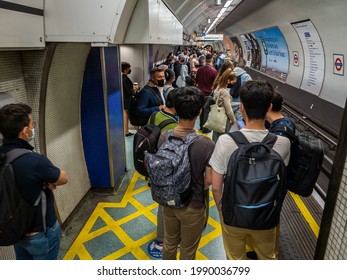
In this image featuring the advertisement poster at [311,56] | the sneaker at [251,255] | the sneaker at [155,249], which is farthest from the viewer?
the advertisement poster at [311,56]

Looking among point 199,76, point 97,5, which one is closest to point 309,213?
point 97,5

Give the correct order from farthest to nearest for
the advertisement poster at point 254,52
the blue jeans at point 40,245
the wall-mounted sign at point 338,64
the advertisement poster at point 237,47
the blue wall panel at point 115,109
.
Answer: the advertisement poster at point 237,47
the advertisement poster at point 254,52
the wall-mounted sign at point 338,64
the blue wall panel at point 115,109
the blue jeans at point 40,245

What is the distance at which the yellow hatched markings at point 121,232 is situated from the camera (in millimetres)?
2893

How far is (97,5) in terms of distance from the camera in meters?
2.24

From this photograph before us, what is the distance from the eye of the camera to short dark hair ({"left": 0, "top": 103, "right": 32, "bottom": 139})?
1.67 metres

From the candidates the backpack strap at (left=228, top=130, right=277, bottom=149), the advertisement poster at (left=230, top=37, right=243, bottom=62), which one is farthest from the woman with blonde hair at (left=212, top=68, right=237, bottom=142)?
the advertisement poster at (left=230, top=37, right=243, bottom=62)

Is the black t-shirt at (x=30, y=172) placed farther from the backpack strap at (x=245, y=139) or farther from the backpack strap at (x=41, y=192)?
the backpack strap at (x=245, y=139)

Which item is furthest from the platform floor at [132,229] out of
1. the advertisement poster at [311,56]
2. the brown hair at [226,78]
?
the advertisement poster at [311,56]

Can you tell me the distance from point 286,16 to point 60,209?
7446 millimetres

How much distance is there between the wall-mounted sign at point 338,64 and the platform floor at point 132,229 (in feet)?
11.3

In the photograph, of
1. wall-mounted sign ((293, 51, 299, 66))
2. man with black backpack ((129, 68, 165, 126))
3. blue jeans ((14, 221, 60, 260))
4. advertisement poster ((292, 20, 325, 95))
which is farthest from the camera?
wall-mounted sign ((293, 51, 299, 66))

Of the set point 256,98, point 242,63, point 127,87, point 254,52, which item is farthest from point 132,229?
point 242,63

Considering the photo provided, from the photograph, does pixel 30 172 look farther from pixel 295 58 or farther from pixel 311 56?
pixel 295 58

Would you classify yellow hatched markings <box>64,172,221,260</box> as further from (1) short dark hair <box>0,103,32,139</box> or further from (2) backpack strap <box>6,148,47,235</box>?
(1) short dark hair <box>0,103,32,139</box>
